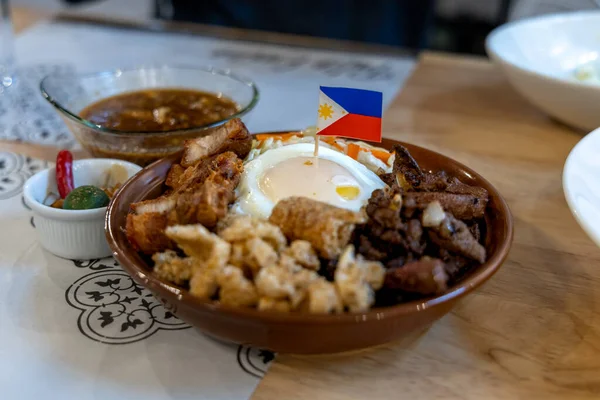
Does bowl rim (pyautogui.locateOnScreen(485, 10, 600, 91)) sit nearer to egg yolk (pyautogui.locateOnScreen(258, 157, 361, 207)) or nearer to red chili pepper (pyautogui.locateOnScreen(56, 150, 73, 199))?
egg yolk (pyautogui.locateOnScreen(258, 157, 361, 207))

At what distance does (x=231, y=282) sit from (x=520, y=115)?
197cm

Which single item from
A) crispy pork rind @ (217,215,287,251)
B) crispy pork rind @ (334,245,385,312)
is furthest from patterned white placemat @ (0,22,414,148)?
crispy pork rind @ (334,245,385,312)

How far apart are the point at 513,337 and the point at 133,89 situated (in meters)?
1.81

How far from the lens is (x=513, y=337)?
53.2 inches

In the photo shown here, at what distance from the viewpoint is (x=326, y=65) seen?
3201mm

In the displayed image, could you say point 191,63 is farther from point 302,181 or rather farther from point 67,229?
point 302,181

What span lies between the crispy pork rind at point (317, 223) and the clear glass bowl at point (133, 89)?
75 centimetres

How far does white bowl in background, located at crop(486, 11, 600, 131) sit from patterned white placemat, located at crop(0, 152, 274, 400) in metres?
1.63

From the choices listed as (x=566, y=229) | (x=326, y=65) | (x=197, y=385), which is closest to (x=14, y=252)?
(x=197, y=385)

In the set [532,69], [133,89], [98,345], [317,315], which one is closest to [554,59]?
[532,69]

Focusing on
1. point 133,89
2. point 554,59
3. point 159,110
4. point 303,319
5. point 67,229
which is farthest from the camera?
point 554,59

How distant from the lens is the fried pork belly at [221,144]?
1.61 m

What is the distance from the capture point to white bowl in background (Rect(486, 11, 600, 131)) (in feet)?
7.24

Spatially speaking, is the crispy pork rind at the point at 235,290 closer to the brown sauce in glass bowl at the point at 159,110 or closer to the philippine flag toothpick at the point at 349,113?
the philippine flag toothpick at the point at 349,113
